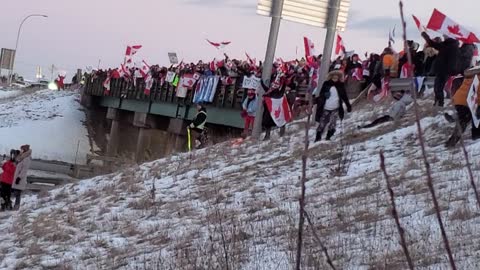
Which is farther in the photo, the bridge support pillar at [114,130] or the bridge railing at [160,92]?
the bridge support pillar at [114,130]

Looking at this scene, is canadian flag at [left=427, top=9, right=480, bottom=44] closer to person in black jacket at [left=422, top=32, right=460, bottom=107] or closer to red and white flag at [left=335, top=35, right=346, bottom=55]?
person in black jacket at [left=422, top=32, right=460, bottom=107]

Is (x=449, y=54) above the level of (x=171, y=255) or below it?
above

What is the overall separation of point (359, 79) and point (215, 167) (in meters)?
8.95

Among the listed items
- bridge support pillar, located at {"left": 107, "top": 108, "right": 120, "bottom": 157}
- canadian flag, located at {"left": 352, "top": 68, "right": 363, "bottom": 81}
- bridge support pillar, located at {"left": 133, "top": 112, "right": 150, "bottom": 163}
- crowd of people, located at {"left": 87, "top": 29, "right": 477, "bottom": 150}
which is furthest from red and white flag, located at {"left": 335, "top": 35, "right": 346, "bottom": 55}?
bridge support pillar, located at {"left": 107, "top": 108, "right": 120, "bottom": 157}

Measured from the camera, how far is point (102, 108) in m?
62.8

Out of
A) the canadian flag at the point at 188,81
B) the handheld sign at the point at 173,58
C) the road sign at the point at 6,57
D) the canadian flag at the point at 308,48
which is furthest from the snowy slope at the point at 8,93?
the canadian flag at the point at 308,48

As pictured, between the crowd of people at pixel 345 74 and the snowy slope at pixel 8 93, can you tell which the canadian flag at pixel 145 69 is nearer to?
the crowd of people at pixel 345 74

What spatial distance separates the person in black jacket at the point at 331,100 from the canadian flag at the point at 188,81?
60.3 feet

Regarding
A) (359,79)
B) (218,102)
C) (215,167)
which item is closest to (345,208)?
(215,167)

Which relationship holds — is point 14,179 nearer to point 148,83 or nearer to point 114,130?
point 148,83

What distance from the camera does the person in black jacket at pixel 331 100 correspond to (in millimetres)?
16656

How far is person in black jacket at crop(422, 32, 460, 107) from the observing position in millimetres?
16297

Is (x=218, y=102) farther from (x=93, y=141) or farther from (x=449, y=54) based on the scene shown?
(x=93, y=141)

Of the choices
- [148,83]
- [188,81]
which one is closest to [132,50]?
[148,83]
